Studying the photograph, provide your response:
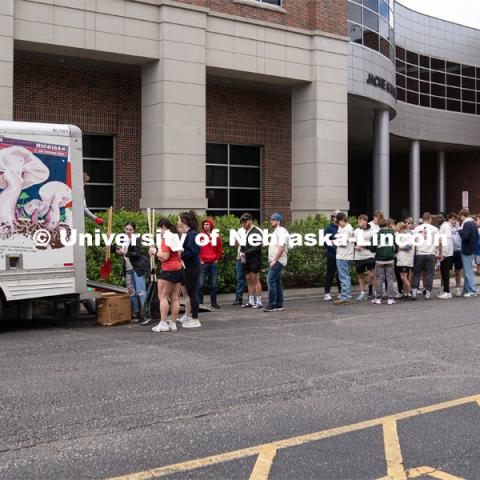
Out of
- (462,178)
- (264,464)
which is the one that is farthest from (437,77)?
(264,464)

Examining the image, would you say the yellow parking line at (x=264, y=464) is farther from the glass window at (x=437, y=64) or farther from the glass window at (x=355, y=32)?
the glass window at (x=437, y=64)

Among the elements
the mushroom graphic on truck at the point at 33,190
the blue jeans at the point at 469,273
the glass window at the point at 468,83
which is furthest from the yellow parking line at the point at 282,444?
the glass window at the point at 468,83

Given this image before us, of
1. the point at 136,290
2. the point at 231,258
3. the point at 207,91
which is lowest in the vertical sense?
the point at 136,290

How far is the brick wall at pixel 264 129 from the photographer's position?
24.2 m

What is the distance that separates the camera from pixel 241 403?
6531mm

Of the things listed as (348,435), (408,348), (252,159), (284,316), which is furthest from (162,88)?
(348,435)

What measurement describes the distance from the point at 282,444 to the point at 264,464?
0.47 m

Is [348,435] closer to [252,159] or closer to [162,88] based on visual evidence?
[162,88]

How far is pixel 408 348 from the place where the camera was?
9.38 meters

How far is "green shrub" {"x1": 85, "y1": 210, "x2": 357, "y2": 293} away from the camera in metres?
14.4

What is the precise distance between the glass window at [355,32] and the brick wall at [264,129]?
365cm

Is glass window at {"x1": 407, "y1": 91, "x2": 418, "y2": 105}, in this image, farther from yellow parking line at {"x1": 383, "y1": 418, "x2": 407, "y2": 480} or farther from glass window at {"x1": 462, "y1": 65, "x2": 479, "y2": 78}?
yellow parking line at {"x1": 383, "y1": 418, "x2": 407, "y2": 480}

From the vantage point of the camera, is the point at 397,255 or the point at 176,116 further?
the point at 176,116

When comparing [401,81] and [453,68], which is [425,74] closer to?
[401,81]
